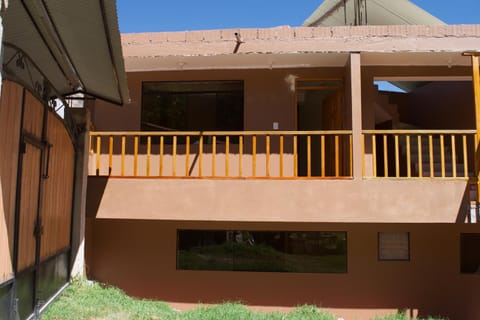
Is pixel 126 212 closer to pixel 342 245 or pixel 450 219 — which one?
pixel 342 245

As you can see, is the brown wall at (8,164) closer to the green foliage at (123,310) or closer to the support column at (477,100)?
the green foliage at (123,310)

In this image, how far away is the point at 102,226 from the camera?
9.40 meters

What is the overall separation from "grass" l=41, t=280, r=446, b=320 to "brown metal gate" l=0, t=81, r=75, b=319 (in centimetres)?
26

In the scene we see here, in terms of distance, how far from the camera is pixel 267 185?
747cm

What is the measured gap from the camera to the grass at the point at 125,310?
255 inches

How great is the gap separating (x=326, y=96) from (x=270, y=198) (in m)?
3.80

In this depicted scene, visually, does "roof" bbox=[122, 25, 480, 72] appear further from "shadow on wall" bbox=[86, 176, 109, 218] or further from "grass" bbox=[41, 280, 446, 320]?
"grass" bbox=[41, 280, 446, 320]

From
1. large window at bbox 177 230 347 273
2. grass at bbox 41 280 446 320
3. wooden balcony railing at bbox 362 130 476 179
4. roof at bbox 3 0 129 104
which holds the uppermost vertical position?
roof at bbox 3 0 129 104

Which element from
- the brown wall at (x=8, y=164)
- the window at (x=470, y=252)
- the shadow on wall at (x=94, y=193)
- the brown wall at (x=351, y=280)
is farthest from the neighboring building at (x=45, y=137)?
the window at (x=470, y=252)

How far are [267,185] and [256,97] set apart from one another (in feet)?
8.55

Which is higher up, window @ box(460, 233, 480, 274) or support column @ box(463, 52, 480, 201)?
support column @ box(463, 52, 480, 201)

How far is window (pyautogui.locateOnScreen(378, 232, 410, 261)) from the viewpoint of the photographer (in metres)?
8.99

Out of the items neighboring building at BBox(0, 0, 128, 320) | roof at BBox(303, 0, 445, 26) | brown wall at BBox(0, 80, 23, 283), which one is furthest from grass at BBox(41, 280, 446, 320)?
roof at BBox(303, 0, 445, 26)

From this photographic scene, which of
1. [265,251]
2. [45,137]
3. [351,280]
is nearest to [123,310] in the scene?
[45,137]
